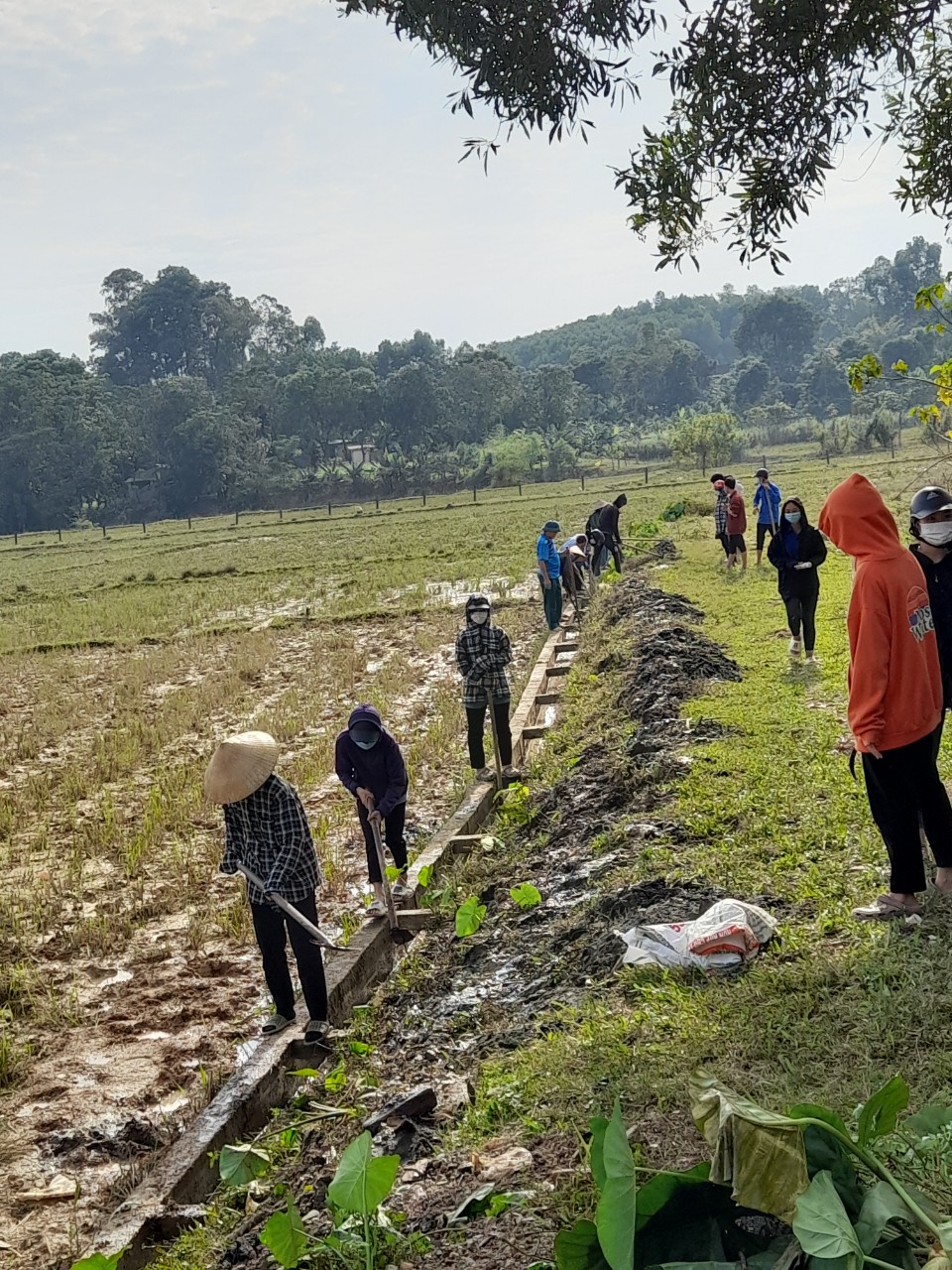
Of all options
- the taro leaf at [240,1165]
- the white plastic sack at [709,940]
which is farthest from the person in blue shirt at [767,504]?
the taro leaf at [240,1165]

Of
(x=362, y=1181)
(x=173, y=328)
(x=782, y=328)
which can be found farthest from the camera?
(x=173, y=328)

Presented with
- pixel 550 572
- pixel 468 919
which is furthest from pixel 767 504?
pixel 468 919

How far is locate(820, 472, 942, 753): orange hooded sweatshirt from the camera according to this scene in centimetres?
488

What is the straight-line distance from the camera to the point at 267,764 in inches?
228

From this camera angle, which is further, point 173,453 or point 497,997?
point 173,453

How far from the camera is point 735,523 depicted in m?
18.8

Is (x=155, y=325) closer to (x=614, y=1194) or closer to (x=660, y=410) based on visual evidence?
(x=660, y=410)

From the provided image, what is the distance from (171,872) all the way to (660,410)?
4280 inches

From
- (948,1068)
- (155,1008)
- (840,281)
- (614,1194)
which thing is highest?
(840,281)

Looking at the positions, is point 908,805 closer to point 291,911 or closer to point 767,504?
point 291,911

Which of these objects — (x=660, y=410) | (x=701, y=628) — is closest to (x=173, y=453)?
(x=660, y=410)

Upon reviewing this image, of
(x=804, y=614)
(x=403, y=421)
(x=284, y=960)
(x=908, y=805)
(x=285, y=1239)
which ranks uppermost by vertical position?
(x=403, y=421)

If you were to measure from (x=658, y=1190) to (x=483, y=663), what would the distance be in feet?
23.1

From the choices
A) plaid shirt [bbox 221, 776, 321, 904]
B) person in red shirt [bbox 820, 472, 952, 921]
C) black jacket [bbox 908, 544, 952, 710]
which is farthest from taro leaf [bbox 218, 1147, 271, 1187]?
black jacket [bbox 908, 544, 952, 710]
